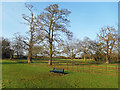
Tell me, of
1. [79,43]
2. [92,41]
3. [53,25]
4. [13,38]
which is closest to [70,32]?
[53,25]

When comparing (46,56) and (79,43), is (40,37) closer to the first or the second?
(46,56)

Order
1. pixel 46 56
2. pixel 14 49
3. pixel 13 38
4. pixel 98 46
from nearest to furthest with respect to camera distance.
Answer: pixel 46 56, pixel 13 38, pixel 98 46, pixel 14 49

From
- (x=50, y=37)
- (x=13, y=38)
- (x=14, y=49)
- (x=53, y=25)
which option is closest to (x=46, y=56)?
(x=50, y=37)

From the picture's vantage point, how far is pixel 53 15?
54.4 ft

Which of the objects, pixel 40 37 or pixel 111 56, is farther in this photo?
pixel 111 56

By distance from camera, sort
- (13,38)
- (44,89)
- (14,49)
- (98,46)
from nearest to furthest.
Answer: (44,89)
(13,38)
(98,46)
(14,49)

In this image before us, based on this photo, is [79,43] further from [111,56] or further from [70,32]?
[70,32]

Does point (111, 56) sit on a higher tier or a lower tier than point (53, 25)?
lower

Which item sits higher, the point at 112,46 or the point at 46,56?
the point at 112,46

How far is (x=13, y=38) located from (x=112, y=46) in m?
23.4

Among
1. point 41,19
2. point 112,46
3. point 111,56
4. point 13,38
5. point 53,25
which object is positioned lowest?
point 111,56

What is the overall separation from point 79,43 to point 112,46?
7823mm

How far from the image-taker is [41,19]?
655 inches

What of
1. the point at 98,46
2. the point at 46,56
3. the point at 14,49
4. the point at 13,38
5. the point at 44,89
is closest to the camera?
the point at 44,89
